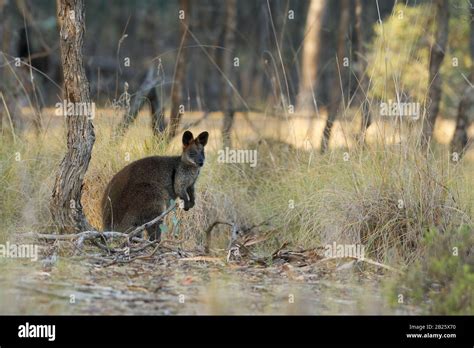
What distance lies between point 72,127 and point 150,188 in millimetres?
1217

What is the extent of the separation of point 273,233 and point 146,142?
5.90ft

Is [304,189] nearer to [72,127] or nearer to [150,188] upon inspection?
[150,188]

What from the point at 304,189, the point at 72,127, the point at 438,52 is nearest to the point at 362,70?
the point at 438,52

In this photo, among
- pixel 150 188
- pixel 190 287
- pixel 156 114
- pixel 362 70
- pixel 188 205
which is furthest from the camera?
pixel 362 70

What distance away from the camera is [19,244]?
7371 mm

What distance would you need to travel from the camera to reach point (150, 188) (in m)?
8.21

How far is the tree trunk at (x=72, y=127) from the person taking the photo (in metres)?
7.16

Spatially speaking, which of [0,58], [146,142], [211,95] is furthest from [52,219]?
[211,95]

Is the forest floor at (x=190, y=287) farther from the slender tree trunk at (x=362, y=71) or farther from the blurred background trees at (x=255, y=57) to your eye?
the blurred background trees at (x=255, y=57)

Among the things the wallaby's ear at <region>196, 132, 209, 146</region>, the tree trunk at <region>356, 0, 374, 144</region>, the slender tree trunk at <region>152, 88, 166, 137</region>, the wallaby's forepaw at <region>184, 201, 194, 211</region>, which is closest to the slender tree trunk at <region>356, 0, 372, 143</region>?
the tree trunk at <region>356, 0, 374, 144</region>

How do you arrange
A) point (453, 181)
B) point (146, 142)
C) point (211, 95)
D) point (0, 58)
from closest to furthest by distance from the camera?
point (453, 181), point (146, 142), point (0, 58), point (211, 95)

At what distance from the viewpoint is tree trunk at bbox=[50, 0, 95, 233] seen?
716 centimetres
